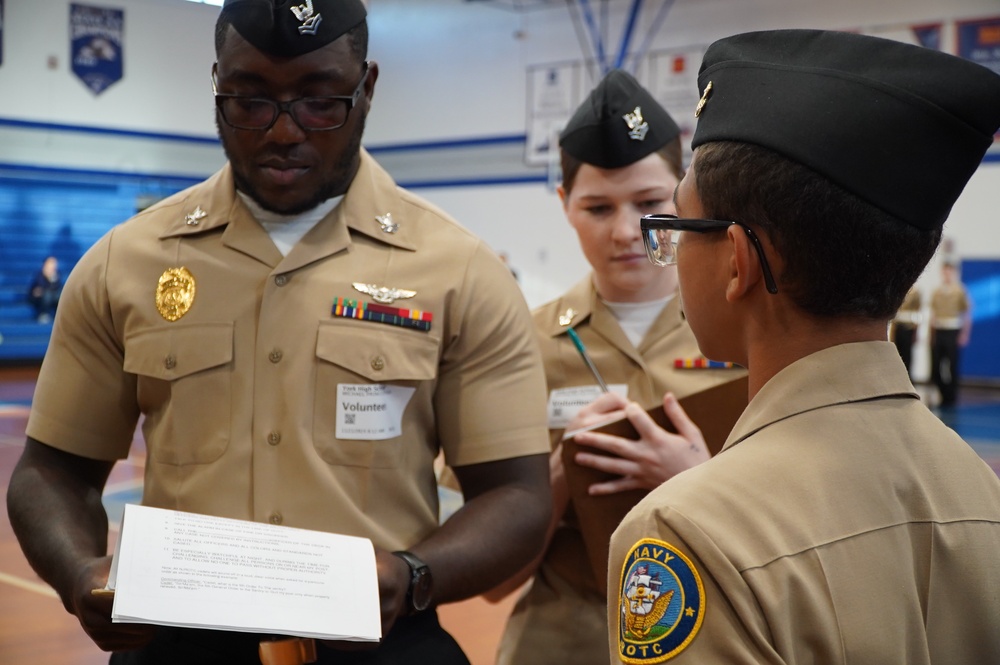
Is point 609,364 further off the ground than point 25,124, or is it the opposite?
point 609,364

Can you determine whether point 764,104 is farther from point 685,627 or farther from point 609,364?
point 609,364

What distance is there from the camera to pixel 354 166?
6.36 feet

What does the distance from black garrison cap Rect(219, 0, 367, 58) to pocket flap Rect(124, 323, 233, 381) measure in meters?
0.51

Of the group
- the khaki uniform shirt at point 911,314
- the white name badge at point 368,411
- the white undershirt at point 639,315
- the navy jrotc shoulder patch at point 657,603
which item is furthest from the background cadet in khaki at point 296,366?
the khaki uniform shirt at point 911,314

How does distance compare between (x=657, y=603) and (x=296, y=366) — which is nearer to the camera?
(x=657, y=603)

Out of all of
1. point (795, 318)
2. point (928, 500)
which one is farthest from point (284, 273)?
point (928, 500)

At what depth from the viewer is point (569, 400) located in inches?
85.3

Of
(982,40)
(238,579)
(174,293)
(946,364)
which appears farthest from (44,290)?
(238,579)

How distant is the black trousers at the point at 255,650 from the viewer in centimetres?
169

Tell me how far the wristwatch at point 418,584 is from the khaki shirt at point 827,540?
2.24 feet

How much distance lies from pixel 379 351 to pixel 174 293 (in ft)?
1.31

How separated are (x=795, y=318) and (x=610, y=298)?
117 cm

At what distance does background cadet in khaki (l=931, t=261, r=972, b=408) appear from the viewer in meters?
12.0

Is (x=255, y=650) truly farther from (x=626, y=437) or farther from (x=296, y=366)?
(x=626, y=437)
